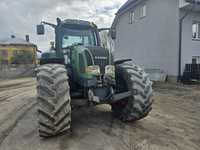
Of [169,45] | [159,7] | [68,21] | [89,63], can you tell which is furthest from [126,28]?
[89,63]

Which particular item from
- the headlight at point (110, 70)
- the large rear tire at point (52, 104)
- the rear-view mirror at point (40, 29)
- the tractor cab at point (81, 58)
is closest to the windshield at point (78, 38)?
the tractor cab at point (81, 58)

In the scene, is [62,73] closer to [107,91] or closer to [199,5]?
[107,91]

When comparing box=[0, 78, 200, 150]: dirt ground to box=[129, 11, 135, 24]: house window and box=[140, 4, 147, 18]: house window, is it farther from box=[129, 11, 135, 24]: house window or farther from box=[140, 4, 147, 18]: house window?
box=[129, 11, 135, 24]: house window

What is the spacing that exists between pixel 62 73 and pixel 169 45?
12332 millimetres

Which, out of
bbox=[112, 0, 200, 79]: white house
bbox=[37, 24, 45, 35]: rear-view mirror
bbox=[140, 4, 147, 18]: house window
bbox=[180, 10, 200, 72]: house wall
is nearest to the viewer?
bbox=[37, 24, 45, 35]: rear-view mirror

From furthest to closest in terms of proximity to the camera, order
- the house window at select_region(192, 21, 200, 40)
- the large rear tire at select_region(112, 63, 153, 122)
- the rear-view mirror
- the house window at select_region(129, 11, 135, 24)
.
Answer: the house window at select_region(129, 11, 135, 24)
the house window at select_region(192, 21, 200, 40)
the rear-view mirror
the large rear tire at select_region(112, 63, 153, 122)

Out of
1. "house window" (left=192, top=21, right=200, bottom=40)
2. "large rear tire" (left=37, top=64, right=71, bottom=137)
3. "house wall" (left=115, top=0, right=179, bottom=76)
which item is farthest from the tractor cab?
"house window" (left=192, top=21, right=200, bottom=40)

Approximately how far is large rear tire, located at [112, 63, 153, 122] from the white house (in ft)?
33.0

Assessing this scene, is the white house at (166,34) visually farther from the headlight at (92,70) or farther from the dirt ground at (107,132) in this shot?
the headlight at (92,70)

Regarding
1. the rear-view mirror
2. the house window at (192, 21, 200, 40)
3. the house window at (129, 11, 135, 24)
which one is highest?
the house window at (129, 11, 135, 24)

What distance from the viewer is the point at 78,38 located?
262 inches

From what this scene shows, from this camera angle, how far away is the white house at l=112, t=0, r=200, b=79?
15.1 m

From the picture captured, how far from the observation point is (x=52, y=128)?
14.5 ft

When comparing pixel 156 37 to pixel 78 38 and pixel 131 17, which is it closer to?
pixel 131 17
